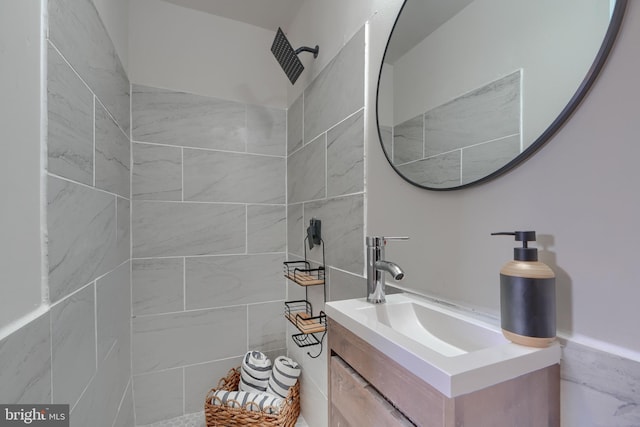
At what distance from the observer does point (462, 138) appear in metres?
0.71

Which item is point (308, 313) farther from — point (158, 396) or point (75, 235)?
point (75, 235)

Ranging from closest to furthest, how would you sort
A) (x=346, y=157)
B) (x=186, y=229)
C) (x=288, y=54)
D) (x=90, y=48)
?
1. (x=90, y=48)
2. (x=346, y=157)
3. (x=288, y=54)
4. (x=186, y=229)

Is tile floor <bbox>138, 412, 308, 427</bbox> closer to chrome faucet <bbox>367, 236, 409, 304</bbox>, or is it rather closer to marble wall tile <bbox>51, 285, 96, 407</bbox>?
marble wall tile <bbox>51, 285, 96, 407</bbox>

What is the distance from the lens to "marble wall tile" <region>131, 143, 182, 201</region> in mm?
1520

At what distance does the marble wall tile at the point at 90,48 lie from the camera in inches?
28.3

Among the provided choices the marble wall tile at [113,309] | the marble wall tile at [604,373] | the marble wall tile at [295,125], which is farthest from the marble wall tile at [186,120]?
the marble wall tile at [604,373]

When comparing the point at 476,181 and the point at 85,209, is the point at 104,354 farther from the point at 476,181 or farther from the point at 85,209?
the point at 476,181

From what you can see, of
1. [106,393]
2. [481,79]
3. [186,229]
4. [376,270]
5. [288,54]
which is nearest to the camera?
[481,79]

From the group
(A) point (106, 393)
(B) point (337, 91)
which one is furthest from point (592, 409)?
(A) point (106, 393)

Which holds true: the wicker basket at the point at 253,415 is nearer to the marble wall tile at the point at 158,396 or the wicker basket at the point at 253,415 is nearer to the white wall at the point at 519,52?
the marble wall tile at the point at 158,396

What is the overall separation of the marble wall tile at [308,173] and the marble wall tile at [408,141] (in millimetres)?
489

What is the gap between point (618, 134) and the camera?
1.40 ft

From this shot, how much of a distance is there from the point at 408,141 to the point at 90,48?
111 cm

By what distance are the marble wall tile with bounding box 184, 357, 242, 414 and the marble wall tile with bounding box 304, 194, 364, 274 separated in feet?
3.12
